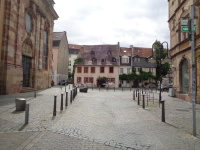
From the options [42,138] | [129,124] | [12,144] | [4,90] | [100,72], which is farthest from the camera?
[100,72]

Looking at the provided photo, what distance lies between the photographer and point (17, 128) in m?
5.74

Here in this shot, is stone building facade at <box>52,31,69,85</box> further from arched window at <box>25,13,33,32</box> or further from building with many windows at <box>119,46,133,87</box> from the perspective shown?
arched window at <box>25,13,33,32</box>

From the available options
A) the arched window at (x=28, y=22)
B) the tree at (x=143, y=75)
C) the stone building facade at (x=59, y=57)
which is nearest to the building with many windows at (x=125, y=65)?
the tree at (x=143, y=75)

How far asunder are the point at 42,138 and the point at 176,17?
1761 cm

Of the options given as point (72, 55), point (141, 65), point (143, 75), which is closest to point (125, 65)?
point (141, 65)

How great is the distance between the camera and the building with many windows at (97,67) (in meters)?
44.6

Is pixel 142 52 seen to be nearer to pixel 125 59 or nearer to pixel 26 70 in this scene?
pixel 125 59

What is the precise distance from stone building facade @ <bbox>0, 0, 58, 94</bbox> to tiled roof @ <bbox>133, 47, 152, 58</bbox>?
30012 mm

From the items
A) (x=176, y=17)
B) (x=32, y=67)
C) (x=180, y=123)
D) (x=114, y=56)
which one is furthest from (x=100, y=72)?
(x=180, y=123)

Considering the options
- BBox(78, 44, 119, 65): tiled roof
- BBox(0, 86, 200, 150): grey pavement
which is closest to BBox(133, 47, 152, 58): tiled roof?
BBox(78, 44, 119, 65): tiled roof

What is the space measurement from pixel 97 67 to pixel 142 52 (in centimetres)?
1596

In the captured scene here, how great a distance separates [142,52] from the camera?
170 feet

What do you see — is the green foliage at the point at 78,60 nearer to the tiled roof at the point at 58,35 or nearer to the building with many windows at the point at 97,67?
the building with many windows at the point at 97,67

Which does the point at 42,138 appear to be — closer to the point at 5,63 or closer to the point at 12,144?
the point at 12,144
